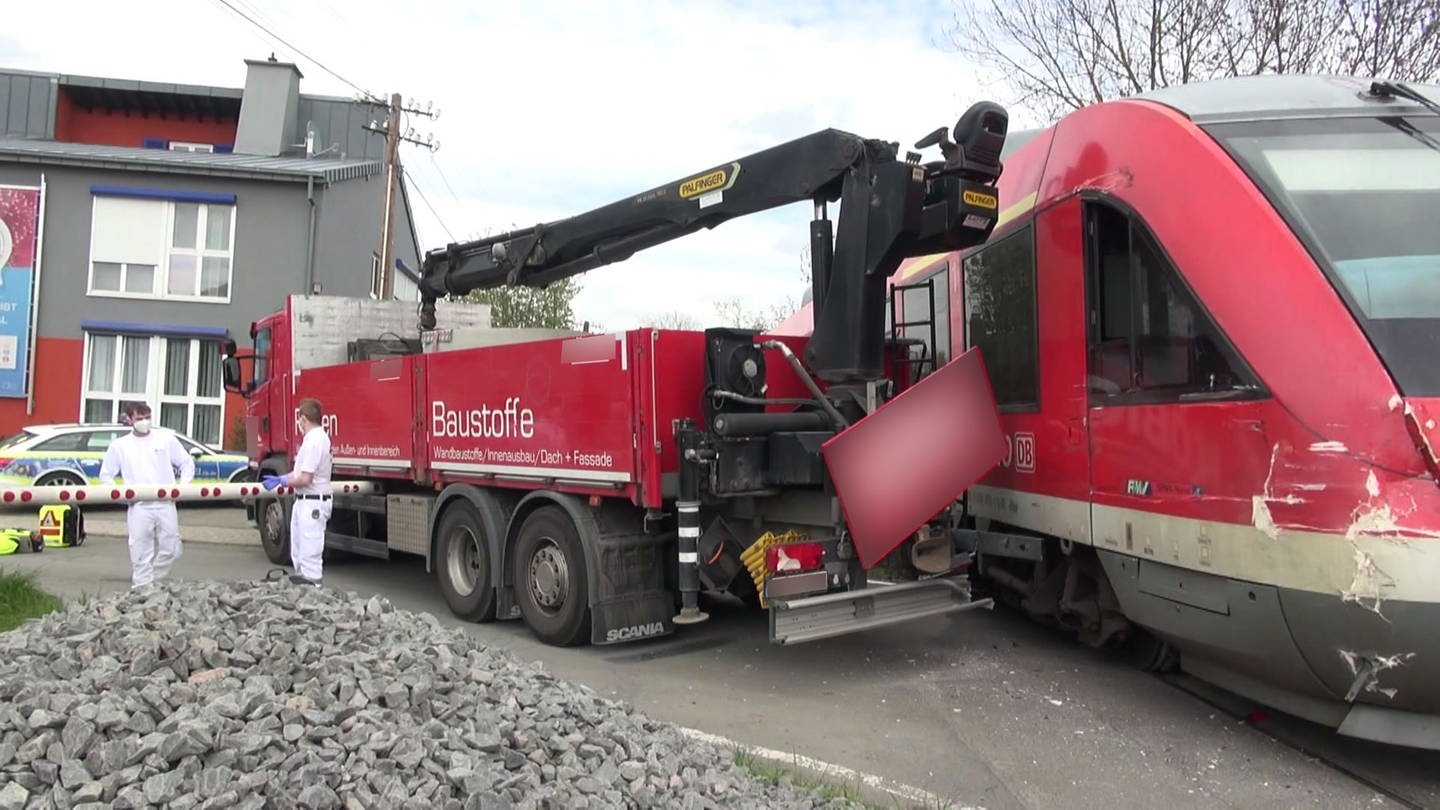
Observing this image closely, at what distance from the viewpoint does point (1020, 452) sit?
21.7 ft

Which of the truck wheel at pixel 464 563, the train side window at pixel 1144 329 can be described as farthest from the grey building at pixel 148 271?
the train side window at pixel 1144 329

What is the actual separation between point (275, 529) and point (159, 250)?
1313 centimetres

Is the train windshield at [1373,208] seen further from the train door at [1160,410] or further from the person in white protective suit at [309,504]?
the person in white protective suit at [309,504]

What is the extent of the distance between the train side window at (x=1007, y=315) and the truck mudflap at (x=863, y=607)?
136 cm

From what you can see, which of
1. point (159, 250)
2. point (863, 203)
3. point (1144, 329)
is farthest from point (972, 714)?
point (159, 250)

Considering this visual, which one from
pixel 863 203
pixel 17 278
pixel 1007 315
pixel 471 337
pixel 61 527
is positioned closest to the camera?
pixel 863 203

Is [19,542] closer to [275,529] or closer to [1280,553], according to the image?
[275,529]

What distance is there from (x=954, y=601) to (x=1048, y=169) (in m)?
2.93

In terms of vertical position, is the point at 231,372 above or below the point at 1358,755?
above

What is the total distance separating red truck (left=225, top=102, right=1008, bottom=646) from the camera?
6.02 meters

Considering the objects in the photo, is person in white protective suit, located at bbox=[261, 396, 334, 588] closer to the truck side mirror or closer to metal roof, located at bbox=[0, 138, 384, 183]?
the truck side mirror

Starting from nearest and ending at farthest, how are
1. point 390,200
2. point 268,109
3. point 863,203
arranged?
1. point 863,203
2. point 390,200
3. point 268,109

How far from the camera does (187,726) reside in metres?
3.21

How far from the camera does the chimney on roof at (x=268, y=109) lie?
25.9 metres
